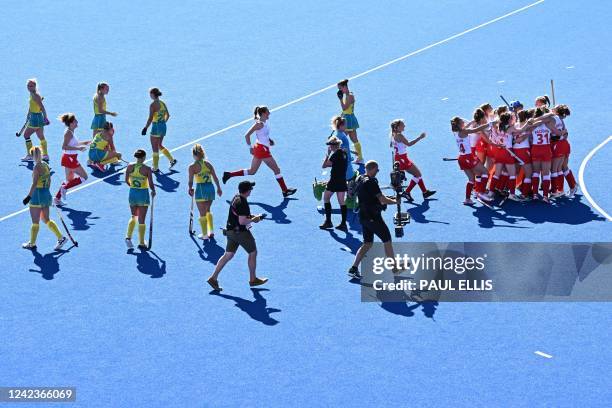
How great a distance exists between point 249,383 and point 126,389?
1709 mm

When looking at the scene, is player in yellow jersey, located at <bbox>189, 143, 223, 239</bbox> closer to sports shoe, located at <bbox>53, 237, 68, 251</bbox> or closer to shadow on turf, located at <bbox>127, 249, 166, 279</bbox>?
shadow on turf, located at <bbox>127, 249, 166, 279</bbox>

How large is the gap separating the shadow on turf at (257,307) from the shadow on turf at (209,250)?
149 centimetres

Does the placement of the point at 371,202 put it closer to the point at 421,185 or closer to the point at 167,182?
the point at 421,185

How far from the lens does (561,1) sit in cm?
4044

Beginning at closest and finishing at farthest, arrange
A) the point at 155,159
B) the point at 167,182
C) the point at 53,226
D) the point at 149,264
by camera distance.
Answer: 1. the point at 149,264
2. the point at 53,226
3. the point at 167,182
4. the point at 155,159

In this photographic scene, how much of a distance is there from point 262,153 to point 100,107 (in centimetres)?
462

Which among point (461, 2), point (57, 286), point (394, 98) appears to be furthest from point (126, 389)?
point (461, 2)

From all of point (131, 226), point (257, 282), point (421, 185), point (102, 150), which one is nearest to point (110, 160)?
point (102, 150)

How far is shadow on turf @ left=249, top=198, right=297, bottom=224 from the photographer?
Result: 21281 mm

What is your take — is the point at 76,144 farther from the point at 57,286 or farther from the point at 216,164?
the point at 57,286

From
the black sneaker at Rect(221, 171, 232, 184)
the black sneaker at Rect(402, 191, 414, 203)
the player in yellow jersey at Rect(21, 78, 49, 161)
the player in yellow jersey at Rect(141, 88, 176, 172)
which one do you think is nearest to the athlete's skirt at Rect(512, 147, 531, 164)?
the black sneaker at Rect(402, 191, 414, 203)

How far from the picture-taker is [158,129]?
24.3 m

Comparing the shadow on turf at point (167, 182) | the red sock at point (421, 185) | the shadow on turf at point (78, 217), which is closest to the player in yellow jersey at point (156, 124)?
the shadow on turf at point (167, 182)

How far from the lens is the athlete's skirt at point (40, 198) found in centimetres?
1944
